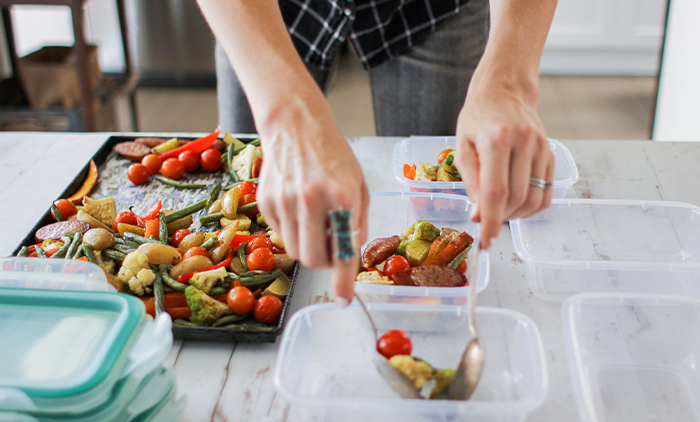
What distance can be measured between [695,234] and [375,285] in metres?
0.81

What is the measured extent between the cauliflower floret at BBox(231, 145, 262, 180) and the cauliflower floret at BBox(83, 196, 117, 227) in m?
0.35

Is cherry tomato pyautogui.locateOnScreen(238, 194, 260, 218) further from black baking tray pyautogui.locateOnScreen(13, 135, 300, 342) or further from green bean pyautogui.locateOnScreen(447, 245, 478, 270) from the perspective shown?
green bean pyautogui.locateOnScreen(447, 245, 478, 270)

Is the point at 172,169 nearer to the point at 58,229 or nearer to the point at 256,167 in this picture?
the point at 256,167

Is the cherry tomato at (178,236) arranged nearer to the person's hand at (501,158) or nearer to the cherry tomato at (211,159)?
the cherry tomato at (211,159)

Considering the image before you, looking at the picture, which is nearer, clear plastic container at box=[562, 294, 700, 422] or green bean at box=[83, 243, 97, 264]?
clear plastic container at box=[562, 294, 700, 422]

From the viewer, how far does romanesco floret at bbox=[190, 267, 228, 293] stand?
3.62ft

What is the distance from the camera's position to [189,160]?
1646 millimetres

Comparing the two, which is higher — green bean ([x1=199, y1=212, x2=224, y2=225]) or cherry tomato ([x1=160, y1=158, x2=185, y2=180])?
cherry tomato ([x1=160, y1=158, x2=185, y2=180])

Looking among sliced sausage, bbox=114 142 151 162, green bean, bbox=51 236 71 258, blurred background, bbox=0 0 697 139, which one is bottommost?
blurred background, bbox=0 0 697 139

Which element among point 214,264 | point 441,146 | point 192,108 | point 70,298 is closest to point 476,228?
point 441,146

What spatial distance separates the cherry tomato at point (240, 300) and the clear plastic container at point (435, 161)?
0.52 m

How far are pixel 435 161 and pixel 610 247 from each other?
54 cm

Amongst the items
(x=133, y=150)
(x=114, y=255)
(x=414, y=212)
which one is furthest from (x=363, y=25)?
(x=114, y=255)

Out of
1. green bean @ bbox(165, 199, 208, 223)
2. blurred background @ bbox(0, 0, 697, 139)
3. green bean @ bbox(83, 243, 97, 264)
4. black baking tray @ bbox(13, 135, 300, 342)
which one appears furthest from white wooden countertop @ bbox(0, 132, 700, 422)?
blurred background @ bbox(0, 0, 697, 139)
